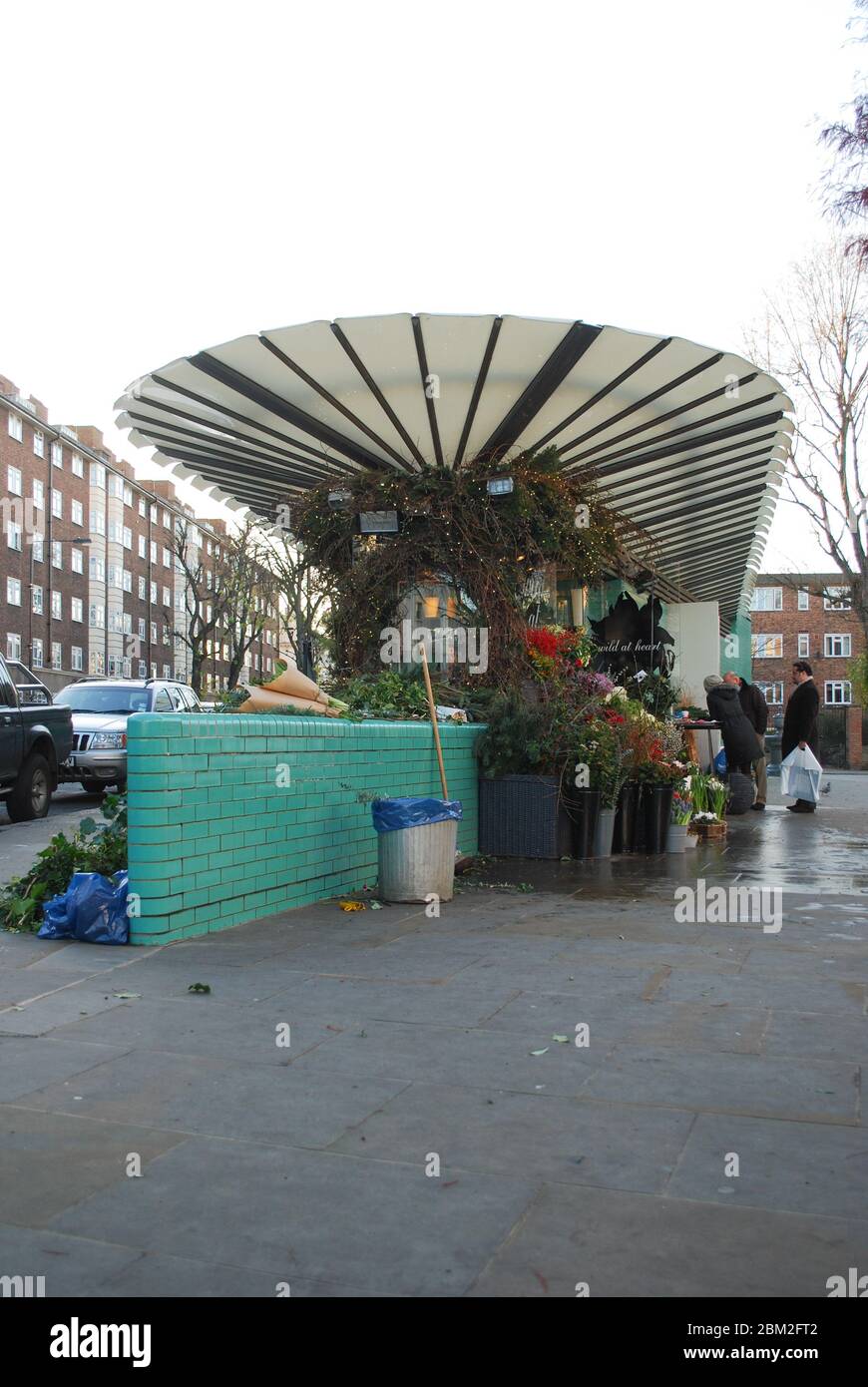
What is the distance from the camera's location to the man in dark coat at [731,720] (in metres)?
14.8

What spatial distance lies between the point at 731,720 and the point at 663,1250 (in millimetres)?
12705

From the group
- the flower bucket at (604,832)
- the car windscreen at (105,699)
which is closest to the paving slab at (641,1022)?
the flower bucket at (604,832)

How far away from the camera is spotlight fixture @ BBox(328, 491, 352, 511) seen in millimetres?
12961

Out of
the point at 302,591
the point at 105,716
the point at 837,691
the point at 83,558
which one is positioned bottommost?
the point at 105,716

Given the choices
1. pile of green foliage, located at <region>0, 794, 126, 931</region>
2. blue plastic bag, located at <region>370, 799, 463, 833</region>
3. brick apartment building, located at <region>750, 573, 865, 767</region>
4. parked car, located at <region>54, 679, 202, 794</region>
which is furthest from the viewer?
brick apartment building, located at <region>750, 573, 865, 767</region>

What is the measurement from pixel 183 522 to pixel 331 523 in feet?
213

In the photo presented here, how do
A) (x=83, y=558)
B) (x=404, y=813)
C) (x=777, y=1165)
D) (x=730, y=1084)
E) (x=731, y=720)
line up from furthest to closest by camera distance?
1. (x=83, y=558)
2. (x=731, y=720)
3. (x=404, y=813)
4. (x=730, y=1084)
5. (x=777, y=1165)

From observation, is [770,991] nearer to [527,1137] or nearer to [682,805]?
[527,1137]

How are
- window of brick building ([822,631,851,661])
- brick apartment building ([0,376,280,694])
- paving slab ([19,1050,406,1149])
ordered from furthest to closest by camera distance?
window of brick building ([822,631,851,661]) → brick apartment building ([0,376,280,694]) → paving slab ([19,1050,406,1149])

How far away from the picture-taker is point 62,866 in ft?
22.8

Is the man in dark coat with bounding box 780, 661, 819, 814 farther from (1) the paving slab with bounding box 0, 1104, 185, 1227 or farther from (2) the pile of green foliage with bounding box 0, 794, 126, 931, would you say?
(1) the paving slab with bounding box 0, 1104, 185, 1227

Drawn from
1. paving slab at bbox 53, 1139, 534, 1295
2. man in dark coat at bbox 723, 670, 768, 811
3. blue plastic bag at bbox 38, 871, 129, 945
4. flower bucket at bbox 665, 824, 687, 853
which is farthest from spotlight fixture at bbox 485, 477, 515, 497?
paving slab at bbox 53, 1139, 534, 1295

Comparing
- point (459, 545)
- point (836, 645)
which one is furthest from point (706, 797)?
point (836, 645)
